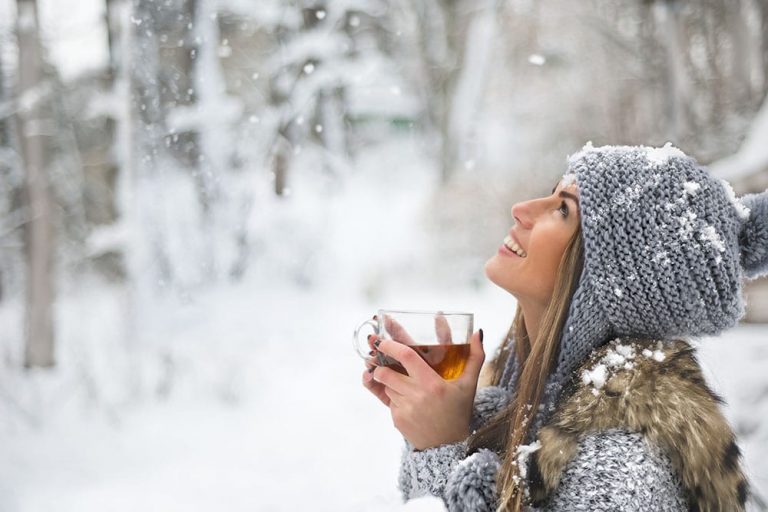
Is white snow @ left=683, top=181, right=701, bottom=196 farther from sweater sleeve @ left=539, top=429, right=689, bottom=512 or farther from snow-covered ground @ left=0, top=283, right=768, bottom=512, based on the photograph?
snow-covered ground @ left=0, top=283, right=768, bottom=512

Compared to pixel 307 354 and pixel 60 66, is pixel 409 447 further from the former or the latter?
pixel 60 66

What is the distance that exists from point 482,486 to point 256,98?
6099 millimetres

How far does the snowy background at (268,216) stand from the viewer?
3.91 metres

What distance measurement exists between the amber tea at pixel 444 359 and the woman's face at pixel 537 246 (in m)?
0.18

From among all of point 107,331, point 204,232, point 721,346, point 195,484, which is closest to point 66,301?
point 107,331

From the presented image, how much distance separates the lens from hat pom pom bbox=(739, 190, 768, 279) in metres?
1.31

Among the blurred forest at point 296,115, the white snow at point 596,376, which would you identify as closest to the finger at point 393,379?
the white snow at point 596,376

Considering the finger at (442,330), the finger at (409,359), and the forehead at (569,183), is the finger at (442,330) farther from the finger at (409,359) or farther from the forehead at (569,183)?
the forehead at (569,183)

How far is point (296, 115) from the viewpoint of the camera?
6449 millimetres

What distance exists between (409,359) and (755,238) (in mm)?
775

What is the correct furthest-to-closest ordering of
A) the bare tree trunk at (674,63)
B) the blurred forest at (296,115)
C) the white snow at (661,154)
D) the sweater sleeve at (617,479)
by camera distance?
the bare tree trunk at (674,63), the blurred forest at (296,115), the white snow at (661,154), the sweater sleeve at (617,479)

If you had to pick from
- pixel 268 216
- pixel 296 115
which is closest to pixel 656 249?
pixel 268 216

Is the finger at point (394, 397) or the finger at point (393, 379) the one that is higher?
the finger at point (393, 379)

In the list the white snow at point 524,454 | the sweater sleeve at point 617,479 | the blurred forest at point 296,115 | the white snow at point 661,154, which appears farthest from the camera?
the blurred forest at point 296,115
